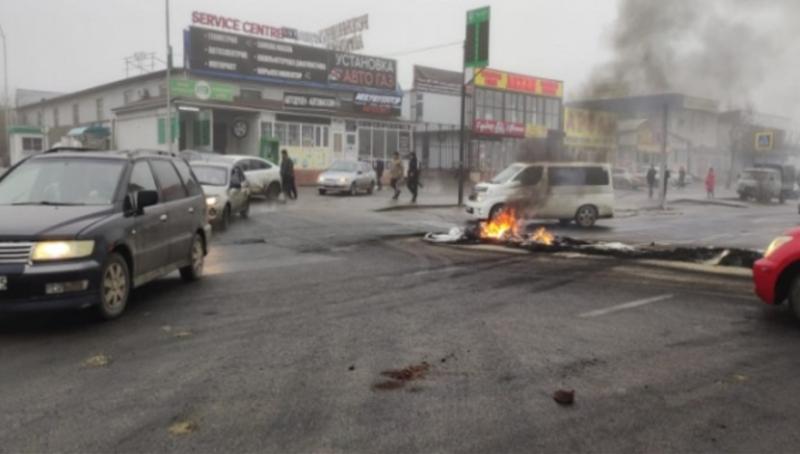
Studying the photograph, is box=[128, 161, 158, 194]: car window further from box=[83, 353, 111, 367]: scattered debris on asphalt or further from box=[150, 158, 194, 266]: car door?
box=[83, 353, 111, 367]: scattered debris on asphalt

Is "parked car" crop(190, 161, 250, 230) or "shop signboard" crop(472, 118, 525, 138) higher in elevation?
"shop signboard" crop(472, 118, 525, 138)

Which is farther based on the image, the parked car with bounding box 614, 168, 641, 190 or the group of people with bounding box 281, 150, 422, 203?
the parked car with bounding box 614, 168, 641, 190

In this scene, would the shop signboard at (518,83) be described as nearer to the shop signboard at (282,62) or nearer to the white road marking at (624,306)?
the shop signboard at (282,62)

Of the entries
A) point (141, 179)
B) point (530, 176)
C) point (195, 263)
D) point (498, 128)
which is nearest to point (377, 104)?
point (498, 128)

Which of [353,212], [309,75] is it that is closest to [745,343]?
[353,212]

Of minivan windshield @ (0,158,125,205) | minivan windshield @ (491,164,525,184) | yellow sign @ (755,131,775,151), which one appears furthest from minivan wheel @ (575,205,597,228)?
minivan windshield @ (0,158,125,205)

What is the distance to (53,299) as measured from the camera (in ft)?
18.1

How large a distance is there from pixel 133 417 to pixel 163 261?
3.78m

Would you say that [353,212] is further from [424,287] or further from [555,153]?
[424,287]

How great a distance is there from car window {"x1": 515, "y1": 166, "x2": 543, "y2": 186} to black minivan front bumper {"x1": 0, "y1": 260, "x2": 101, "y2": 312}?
476 inches

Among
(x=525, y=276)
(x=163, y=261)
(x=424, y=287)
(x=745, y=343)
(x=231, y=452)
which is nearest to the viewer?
(x=231, y=452)

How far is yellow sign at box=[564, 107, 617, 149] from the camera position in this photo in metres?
16.5

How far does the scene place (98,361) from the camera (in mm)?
4910

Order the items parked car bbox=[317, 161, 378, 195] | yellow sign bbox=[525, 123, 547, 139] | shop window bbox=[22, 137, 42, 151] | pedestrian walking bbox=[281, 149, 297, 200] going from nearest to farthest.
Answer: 1. pedestrian walking bbox=[281, 149, 297, 200]
2. parked car bbox=[317, 161, 378, 195]
3. yellow sign bbox=[525, 123, 547, 139]
4. shop window bbox=[22, 137, 42, 151]
